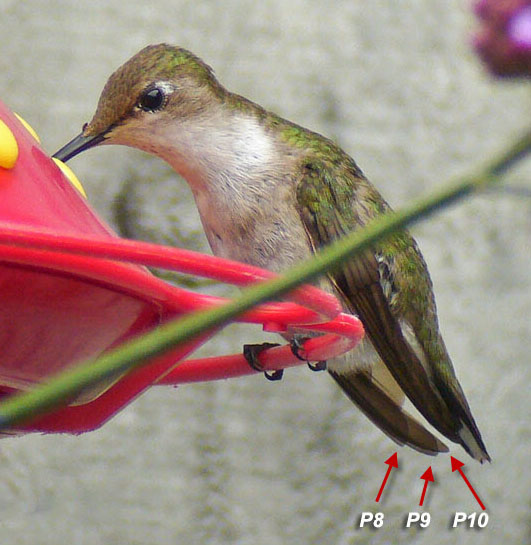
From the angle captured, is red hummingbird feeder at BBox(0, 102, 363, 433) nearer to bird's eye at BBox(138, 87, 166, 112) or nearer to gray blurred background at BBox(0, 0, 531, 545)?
bird's eye at BBox(138, 87, 166, 112)

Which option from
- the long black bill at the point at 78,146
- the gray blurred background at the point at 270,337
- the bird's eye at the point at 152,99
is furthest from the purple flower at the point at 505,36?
the gray blurred background at the point at 270,337

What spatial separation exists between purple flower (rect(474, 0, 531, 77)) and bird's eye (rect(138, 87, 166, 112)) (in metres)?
1.32

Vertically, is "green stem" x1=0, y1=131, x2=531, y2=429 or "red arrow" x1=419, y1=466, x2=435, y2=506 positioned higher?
"red arrow" x1=419, y1=466, x2=435, y2=506

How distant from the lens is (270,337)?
6.90ft

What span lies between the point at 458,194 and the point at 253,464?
5.82 feet

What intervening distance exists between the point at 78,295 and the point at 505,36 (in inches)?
23.3

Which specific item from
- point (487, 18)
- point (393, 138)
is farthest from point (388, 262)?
point (487, 18)

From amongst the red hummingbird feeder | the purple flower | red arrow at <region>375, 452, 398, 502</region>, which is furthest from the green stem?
red arrow at <region>375, 452, 398, 502</region>

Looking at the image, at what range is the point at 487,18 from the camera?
1.25 ft

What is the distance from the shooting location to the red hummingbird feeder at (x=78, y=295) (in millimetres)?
754

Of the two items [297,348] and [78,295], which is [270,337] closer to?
[297,348]

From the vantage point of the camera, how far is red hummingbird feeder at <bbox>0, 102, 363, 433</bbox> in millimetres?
754

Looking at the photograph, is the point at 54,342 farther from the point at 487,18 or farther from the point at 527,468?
the point at 527,468

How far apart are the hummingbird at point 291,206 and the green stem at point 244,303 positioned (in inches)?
46.6
